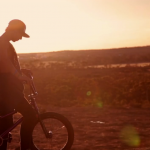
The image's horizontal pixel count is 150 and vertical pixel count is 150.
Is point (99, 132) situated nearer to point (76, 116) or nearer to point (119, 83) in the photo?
point (76, 116)

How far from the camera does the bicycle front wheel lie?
5.32 metres

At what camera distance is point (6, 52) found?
4.95 meters

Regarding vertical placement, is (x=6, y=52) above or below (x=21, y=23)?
below

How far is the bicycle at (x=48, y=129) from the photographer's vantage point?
524 centimetres

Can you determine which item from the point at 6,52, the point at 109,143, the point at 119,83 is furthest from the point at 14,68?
the point at 119,83

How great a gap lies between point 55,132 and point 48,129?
116mm

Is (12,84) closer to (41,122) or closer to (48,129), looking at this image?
(41,122)

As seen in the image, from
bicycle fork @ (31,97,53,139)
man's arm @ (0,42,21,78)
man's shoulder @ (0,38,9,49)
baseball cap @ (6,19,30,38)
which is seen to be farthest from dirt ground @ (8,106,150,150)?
baseball cap @ (6,19,30,38)

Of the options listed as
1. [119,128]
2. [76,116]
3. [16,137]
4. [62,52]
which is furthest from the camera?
[62,52]

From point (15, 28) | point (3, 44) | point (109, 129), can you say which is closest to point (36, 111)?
point (3, 44)

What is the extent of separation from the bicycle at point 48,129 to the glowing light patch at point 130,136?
165 cm

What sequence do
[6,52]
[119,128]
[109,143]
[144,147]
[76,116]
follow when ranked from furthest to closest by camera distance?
1. [76,116]
2. [119,128]
3. [109,143]
4. [144,147]
5. [6,52]

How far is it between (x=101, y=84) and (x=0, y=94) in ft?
77.5

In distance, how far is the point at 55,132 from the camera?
18.4 feet
